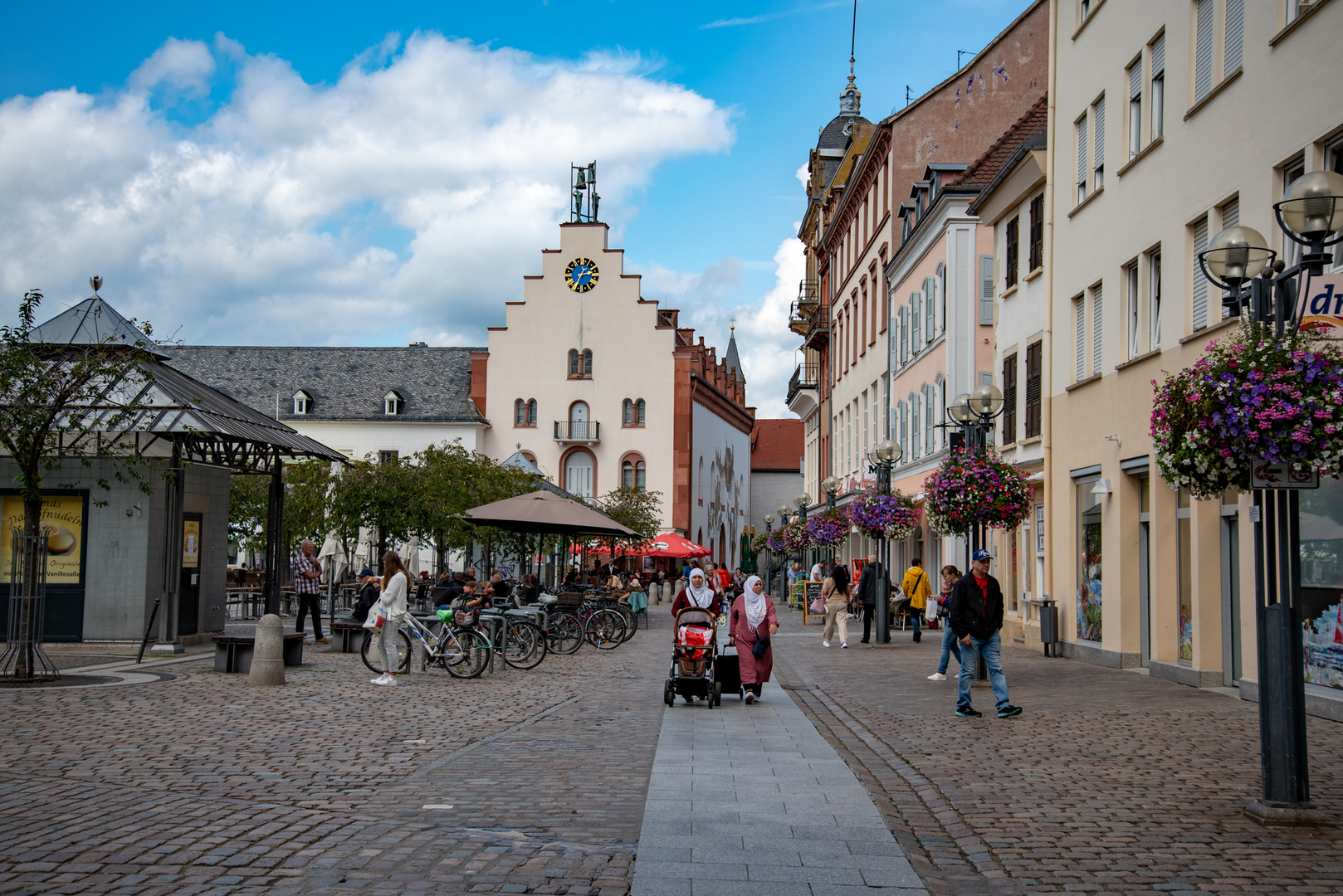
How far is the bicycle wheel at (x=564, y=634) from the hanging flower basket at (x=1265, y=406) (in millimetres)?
15597

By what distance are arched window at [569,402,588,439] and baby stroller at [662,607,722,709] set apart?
54972 millimetres

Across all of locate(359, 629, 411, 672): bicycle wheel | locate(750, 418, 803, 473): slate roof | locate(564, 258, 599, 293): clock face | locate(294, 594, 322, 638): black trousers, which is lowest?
locate(359, 629, 411, 672): bicycle wheel

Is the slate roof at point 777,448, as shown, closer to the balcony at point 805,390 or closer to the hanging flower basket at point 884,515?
the balcony at point 805,390

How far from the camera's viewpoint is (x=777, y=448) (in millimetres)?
107500

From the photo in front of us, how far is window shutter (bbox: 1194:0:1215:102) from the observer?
15.6m

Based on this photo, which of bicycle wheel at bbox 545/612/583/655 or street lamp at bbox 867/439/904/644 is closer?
bicycle wheel at bbox 545/612/583/655

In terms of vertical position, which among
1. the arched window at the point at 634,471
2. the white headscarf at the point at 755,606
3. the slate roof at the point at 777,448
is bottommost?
the white headscarf at the point at 755,606

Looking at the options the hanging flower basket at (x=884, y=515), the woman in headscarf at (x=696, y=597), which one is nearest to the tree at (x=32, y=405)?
the woman in headscarf at (x=696, y=597)

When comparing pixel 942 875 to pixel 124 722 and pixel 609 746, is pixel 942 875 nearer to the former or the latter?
pixel 609 746

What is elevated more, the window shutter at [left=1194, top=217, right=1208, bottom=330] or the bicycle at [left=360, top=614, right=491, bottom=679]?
the window shutter at [left=1194, top=217, right=1208, bottom=330]

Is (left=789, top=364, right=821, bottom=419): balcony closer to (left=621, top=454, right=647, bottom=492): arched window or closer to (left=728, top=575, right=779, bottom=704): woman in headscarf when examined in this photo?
(left=621, top=454, right=647, bottom=492): arched window

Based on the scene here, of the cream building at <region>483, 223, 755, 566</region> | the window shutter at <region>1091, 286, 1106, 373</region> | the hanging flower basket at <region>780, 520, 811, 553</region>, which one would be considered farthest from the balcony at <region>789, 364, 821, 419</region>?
the window shutter at <region>1091, 286, 1106, 373</region>

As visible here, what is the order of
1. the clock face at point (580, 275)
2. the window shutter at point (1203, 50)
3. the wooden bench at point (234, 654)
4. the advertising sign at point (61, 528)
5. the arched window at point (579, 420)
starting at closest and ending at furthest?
1. the window shutter at point (1203, 50)
2. the wooden bench at point (234, 654)
3. the advertising sign at point (61, 528)
4. the clock face at point (580, 275)
5. the arched window at point (579, 420)

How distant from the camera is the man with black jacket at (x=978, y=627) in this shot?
42.1 ft
